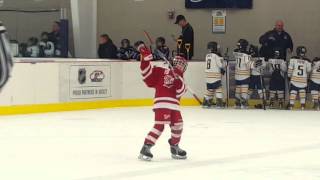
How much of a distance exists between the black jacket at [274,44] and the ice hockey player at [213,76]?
100cm

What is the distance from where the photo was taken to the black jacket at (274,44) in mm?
12852

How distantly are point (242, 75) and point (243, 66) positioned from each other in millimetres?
170

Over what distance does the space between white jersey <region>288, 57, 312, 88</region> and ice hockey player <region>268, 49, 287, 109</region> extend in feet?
0.86

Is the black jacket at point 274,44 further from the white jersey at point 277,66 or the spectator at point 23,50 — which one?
the spectator at point 23,50

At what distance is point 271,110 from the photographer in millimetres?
12164

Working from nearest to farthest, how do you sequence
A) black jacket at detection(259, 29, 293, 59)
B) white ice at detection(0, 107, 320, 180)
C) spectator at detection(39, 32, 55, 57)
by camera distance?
white ice at detection(0, 107, 320, 180) < black jacket at detection(259, 29, 293, 59) < spectator at detection(39, 32, 55, 57)

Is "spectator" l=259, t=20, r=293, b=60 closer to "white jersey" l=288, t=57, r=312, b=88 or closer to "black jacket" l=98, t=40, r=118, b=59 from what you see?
"white jersey" l=288, t=57, r=312, b=88

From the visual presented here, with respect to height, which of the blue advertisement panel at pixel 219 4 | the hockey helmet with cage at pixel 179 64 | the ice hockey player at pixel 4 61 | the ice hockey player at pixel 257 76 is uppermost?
the blue advertisement panel at pixel 219 4

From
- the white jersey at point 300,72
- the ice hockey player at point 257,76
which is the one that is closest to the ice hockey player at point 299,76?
the white jersey at point 300,72

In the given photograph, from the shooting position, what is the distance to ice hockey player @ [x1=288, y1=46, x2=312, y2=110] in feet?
39.9

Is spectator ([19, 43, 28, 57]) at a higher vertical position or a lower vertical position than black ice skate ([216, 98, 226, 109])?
higher

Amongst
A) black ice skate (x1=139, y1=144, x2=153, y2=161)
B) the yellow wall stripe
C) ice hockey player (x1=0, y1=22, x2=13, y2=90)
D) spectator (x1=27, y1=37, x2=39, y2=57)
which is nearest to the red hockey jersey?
black ice skate (x1=139, y1=144, x2=153, y2=161)

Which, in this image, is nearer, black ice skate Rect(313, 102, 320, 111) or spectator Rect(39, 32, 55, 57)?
black ice skate Rect(313, 102, 320, 111)

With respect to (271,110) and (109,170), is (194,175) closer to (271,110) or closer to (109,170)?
(109,170)
